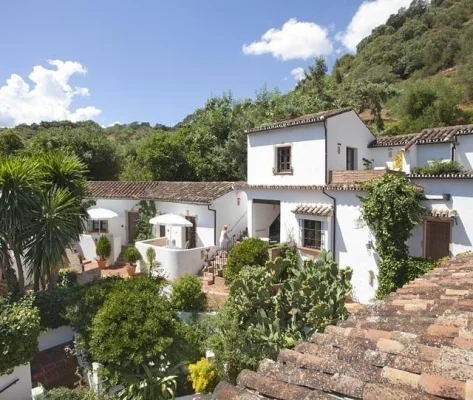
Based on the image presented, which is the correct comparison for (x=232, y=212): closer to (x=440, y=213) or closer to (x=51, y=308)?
(x=51, y=308)

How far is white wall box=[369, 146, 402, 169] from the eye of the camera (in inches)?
865

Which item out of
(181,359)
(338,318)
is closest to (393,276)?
(338,318)

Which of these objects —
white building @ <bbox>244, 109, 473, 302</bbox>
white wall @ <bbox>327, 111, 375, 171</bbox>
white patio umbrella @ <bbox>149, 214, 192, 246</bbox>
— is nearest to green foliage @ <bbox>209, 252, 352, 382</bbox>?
white building @ <bbox>244, 109, 473, 302</bbox>

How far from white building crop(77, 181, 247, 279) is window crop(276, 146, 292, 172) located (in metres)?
4.57

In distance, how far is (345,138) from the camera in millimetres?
20094

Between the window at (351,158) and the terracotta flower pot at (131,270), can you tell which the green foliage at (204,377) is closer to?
the terracotta flower pot at (131,270)

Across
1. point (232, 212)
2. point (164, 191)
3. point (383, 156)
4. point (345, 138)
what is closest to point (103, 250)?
point (164, 191)

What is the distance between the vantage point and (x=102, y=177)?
41.4 meters

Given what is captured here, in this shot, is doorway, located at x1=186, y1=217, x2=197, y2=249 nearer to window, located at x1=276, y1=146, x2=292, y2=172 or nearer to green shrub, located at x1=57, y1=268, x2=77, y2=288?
window, located at x1=276, y1=146, x2=292, y2=172

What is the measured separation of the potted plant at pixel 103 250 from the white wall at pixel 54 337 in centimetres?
870

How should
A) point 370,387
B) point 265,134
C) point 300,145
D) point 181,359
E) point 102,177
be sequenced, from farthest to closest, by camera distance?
point 102,177 → point 265,134 → point 300,145 → point 181,359 → point 370,387

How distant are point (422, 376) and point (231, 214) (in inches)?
844

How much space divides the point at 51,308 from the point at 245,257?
30.7 ft

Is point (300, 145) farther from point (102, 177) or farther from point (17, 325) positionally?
point (102, 177)
